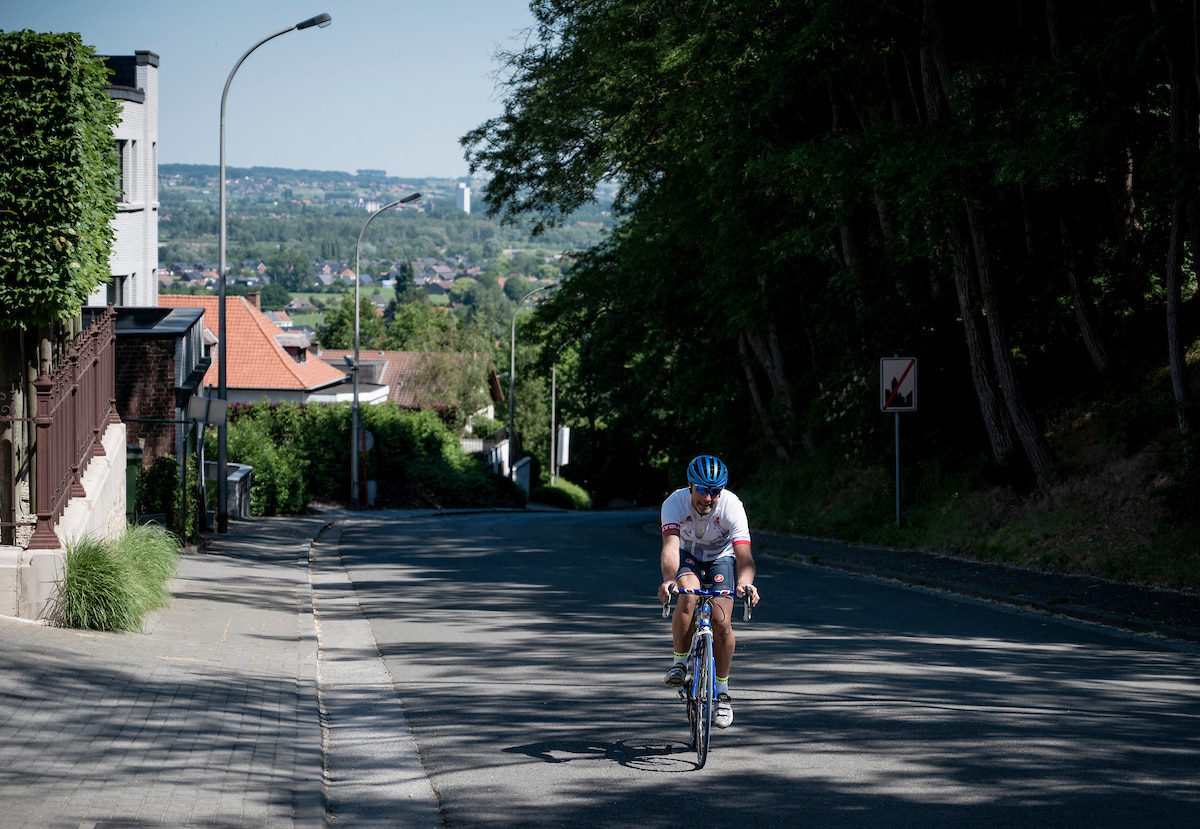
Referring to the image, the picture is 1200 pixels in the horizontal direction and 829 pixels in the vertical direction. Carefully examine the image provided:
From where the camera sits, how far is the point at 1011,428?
18.3 meters

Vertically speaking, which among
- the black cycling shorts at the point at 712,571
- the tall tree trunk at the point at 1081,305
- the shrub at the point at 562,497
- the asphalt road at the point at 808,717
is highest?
the tall tree trunk at the point at 1081,305

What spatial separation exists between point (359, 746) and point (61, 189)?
655 cm

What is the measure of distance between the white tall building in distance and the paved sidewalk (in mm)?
21368

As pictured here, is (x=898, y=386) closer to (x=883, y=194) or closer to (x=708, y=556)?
(x=883, y=194)

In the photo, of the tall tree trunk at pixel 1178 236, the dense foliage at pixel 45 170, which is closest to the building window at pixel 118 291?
the dense foliage at pixel 45 170

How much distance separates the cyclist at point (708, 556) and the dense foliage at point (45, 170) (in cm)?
712

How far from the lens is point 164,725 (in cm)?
718

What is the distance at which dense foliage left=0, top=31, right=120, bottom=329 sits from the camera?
10836 mm

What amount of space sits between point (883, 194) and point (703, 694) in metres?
11.9

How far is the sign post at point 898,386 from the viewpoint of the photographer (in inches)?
744

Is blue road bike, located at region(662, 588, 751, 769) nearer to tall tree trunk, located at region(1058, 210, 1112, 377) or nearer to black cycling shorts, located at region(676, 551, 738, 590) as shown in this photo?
black cycling shorts, located at region(676, 551, 738, 590)

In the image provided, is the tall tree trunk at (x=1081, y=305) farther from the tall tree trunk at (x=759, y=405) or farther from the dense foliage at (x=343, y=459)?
the dense foliage at (x=343, y=459)

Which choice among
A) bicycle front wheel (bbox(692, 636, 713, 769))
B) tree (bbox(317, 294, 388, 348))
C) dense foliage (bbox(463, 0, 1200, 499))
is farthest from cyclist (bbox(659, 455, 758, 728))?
tree (bbox(317, 294, 388, 348))

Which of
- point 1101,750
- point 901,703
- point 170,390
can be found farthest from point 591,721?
point 170,390
